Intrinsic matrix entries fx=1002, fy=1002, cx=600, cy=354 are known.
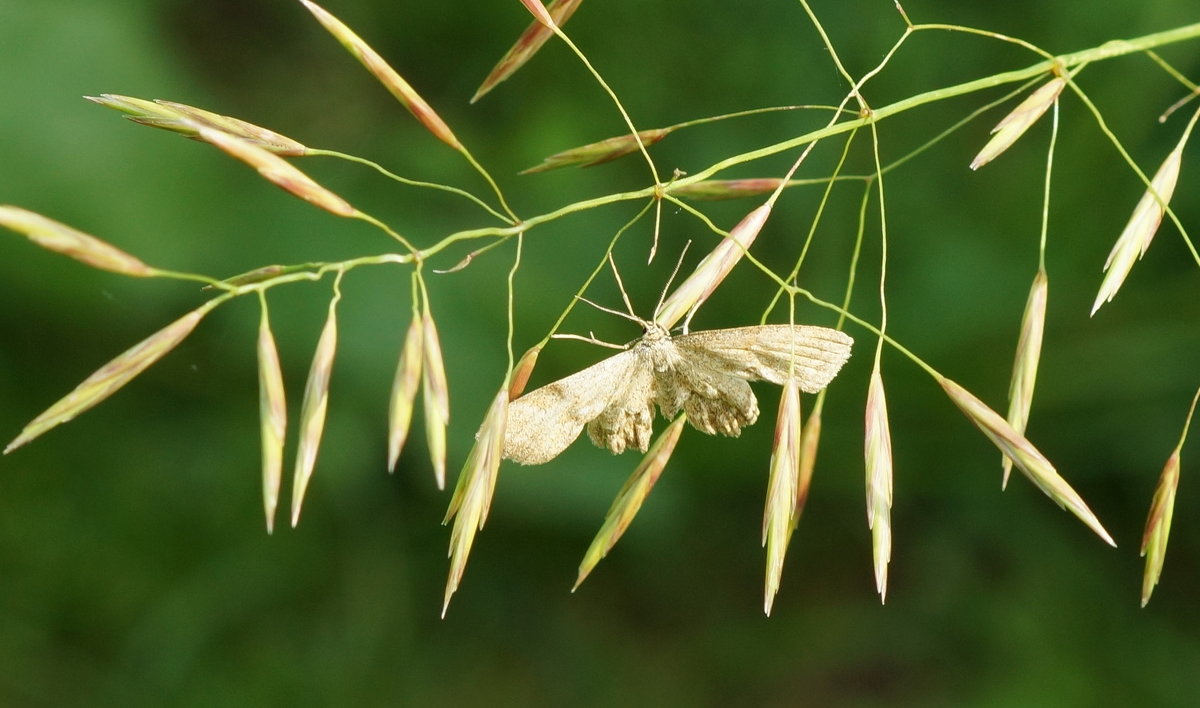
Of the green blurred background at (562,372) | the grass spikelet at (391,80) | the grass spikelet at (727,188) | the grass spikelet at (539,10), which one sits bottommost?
the green blurred background at (562,372)

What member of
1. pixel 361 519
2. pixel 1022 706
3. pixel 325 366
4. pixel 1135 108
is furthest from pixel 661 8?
pixel 1022 706

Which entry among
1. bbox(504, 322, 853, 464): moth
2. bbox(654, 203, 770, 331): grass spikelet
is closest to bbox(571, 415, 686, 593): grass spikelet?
bbox(504, 322, 853, 464): moth

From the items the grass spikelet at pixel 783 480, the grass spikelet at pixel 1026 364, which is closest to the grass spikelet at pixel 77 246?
the grass spikelet at pixel 783 480

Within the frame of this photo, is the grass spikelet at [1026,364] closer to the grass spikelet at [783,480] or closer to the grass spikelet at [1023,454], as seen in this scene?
the grass spikelet at [1023,454]

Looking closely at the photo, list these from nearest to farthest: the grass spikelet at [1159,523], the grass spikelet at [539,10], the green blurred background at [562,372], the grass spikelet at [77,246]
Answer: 1. the grass spikelet at [77,246]
2. the grass spikelet at [539,10]
3. the grass spikelet at [1159,523]
4. the green blurred background at [562,372]

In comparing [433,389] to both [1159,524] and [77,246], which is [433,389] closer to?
[77,246]

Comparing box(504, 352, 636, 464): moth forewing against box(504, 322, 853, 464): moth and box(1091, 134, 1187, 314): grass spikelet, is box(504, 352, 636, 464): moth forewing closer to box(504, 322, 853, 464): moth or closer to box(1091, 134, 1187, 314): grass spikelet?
box(504, 322, 853, 464): moth
